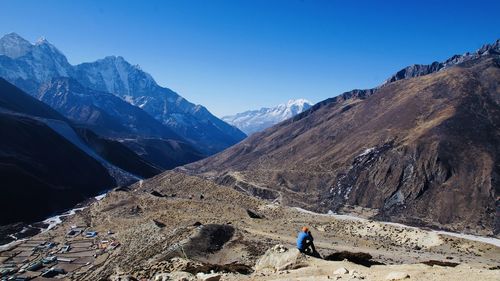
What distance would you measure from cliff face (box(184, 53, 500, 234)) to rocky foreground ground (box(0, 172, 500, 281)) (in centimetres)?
3731

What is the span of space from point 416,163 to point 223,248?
85.0m

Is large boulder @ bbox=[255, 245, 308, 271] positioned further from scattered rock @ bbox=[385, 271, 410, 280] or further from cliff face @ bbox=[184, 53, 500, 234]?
cliff face @ bbox=[184, 53, 500, 234]

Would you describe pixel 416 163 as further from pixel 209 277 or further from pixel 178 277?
pixel 209 277

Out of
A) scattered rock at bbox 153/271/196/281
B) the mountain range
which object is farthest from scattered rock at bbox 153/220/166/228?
the mountain range

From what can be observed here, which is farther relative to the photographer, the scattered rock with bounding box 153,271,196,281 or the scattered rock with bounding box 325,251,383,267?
the scattered rock with bounding box 325,251,383,267

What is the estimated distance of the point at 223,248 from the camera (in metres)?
50.9

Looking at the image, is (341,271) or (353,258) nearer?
(341,271)

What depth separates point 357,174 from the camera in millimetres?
129750

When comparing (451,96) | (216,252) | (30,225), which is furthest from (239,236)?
(451,96)

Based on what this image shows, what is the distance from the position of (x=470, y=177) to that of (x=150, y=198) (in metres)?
76.4

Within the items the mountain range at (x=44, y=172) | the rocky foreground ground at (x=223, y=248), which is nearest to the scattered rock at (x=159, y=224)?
the rocky foreground ground at (x=223, y=248)

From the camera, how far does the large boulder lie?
27062mm

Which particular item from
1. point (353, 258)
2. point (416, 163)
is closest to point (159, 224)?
point (353, 258)

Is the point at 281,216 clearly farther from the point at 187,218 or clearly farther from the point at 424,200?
the point at 424,200
